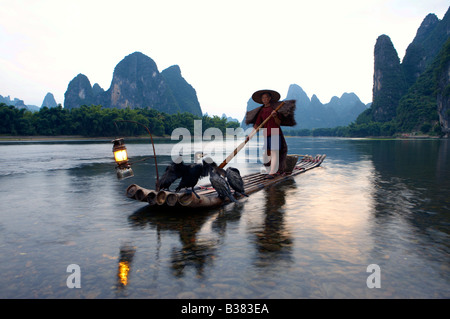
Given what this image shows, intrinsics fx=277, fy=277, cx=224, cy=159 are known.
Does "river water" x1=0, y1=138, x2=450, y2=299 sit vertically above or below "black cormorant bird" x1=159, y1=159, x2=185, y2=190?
below

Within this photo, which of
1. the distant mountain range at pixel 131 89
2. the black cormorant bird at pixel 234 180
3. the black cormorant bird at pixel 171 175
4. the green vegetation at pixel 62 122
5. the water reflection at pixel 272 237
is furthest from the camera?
the distant mountain range at pixel 131 89

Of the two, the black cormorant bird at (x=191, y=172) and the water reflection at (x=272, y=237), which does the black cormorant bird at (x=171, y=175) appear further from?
the water reflection at (x=272, y=237)

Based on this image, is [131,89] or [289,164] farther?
[131,89]

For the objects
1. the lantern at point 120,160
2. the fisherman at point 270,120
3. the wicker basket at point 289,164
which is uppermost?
the fisherman at point 270,120

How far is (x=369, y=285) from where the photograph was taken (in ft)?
9.25

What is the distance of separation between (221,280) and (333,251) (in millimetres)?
1624

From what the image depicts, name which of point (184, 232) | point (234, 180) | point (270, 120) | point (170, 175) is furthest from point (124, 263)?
point (270, 120)

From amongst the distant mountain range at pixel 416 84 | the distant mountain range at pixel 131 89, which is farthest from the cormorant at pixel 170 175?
the distant mountain range at pixel 131 89

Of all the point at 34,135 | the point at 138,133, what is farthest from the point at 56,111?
the point at 138,133

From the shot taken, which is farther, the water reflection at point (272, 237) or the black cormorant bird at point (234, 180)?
the black cormorant bird at point (234, 180)

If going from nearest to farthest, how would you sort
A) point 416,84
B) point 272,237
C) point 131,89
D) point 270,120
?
point 272,237
point 270,120
point 416,84
point 131,89

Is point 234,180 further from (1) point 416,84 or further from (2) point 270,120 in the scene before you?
(1) point 416,84

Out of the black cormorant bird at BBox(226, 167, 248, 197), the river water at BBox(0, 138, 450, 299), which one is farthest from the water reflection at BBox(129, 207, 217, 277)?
the black cormorant bird at BBox(226, 167, 248, 197)

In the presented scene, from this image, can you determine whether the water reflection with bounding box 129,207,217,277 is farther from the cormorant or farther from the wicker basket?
the wicker basket
